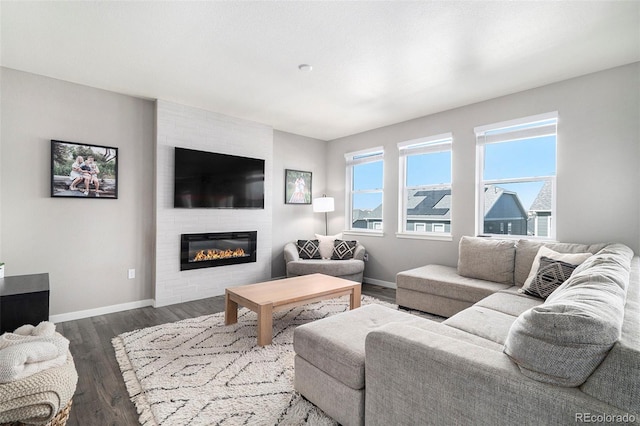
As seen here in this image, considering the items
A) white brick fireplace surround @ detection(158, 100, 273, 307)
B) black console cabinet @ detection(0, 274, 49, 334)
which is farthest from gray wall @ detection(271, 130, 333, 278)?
black console cabinet @ detection(0, 274, 49, 334)

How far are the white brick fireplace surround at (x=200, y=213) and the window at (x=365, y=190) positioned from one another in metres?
1.49

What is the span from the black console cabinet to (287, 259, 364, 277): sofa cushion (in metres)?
2.75

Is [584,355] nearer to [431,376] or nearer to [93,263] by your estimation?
[431,376]

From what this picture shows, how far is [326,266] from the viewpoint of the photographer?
4.38 meters

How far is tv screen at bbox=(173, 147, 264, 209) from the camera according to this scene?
13.0 feet

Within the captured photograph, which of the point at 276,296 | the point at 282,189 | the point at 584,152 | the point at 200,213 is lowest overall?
the point at 276,296

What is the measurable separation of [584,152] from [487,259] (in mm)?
1418

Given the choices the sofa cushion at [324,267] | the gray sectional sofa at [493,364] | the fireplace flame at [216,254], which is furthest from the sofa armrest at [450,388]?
the fireplace flame at [216,254]

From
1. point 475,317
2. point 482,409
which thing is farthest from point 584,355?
point 475,317

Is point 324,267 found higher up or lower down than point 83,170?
lower down

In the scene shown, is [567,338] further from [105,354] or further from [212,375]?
[105,354]

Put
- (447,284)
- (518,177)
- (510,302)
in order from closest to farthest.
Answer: (510,302) → (447,284) → (518,177)

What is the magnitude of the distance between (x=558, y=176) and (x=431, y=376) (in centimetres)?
311

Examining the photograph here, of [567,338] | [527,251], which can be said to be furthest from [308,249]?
[567,338]
